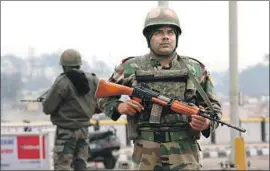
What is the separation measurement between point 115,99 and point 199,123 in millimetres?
563

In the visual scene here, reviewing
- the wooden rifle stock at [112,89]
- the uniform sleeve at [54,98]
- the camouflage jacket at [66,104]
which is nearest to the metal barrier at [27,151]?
the camouflage jacket at [66,104]

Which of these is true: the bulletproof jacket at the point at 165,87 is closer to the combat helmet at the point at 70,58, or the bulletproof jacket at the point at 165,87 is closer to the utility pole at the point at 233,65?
the combat helmet at the point at 70,58

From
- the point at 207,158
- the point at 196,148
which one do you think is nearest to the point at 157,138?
the point at 196,148

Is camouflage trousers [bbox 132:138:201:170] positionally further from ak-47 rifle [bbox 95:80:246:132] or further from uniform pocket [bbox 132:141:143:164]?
ak-47 rifle [bbox 95:80:246:132]

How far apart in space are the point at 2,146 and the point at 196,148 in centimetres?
679

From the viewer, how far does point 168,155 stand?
12.2 ft

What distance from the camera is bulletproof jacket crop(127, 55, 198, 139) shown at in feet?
12.1

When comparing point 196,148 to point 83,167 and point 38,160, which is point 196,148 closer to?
point 83,167

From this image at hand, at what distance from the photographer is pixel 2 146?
10086 millimetres

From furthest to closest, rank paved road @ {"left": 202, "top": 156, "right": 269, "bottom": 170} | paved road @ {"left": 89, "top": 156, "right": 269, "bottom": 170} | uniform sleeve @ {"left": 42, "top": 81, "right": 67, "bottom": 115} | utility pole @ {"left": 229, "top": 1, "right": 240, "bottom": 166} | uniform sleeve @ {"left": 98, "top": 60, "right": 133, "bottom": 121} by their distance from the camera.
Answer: paved road @ {"left": 202, "top": 156, "right": 269, "bottom": 170}, paved road @ {"left": 89, "top": 156, "right": 269, "bottom": 170}, utility pole @ {"left": 229, "top": 1, "right": 240, "bottom": 166}, uniform sleeve @ {"left": 42, "top": 81, "right": 67, "bottom": 115}, uniform sleeve @ {"left": 98, "top": 60, "right": 133, "bottom": 121}

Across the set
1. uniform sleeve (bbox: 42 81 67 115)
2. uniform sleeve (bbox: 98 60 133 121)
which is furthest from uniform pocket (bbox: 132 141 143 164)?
uniform sleeve (bbox: 42 81 67 115)

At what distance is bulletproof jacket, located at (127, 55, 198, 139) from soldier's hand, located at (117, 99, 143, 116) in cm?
7

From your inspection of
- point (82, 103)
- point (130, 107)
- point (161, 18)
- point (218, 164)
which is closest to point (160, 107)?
point (130, 107)

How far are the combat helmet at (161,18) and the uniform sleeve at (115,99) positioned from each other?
12.2 inches
